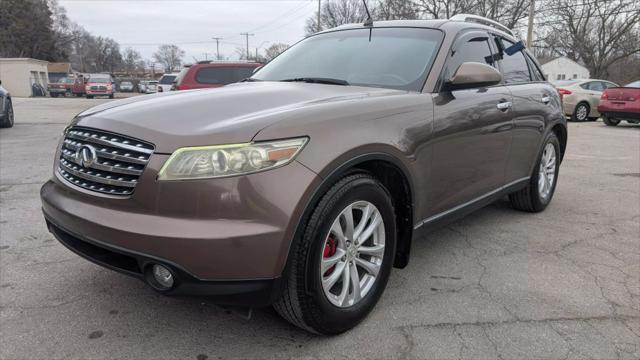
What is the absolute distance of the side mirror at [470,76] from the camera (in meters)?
2.96

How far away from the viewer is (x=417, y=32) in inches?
135

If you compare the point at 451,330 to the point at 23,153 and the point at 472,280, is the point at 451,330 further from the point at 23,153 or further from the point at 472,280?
the point at 23,153

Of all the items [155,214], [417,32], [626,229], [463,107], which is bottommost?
[626,229]

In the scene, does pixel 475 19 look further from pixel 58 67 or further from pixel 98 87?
pixel 58 67

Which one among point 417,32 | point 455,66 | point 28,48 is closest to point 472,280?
point 455,66

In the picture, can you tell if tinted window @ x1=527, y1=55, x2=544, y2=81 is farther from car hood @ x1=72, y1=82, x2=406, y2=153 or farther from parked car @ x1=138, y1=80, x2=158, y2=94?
parked car @ x1=138, y1=80, x2=158, y2=94

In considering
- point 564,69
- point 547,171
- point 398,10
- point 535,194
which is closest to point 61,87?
point 398,10

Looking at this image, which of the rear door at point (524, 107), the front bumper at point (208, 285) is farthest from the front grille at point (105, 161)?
the rear door at point (524, 107)

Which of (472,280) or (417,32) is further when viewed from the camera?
(417,32)

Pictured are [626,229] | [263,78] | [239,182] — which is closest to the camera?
[239,182]

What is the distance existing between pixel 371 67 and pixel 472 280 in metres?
1.59

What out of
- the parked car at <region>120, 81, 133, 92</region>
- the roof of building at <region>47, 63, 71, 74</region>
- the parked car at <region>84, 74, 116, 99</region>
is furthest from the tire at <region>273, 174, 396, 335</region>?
the roof of building at <region>47, 63, 71, 74</region>

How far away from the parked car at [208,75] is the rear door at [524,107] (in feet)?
24.8

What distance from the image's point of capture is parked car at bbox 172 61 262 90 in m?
10.9
